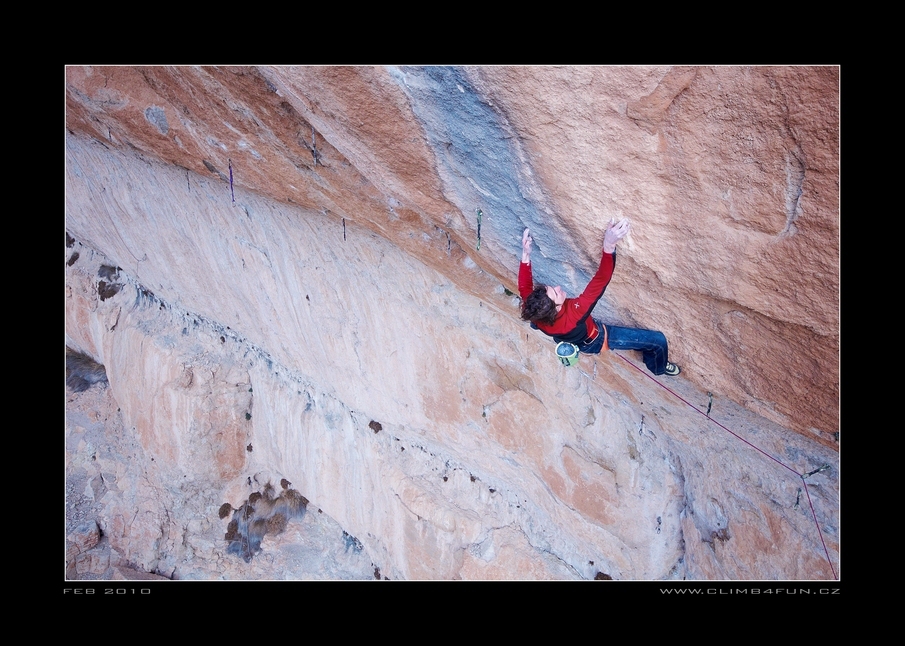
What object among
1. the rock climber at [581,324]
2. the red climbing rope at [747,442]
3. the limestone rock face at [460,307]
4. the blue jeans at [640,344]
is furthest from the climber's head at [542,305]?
the red climbing rope at [747,442]

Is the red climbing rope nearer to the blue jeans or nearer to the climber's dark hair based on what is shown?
the blue jeans

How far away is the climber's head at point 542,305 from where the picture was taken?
9.09ft

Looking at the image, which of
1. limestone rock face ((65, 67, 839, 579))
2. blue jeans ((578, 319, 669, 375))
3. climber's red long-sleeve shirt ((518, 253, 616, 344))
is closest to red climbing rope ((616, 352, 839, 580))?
limestone rock face ((65, 67, 839, 579))

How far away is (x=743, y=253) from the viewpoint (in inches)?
87.3

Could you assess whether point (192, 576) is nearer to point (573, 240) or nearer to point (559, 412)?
point (559, 412)

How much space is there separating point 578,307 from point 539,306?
18 centimetres

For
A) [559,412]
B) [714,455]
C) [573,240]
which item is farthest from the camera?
[559,412]

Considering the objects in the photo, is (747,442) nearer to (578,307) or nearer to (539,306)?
(578,307)

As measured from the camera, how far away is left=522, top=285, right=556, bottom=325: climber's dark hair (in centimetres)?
277

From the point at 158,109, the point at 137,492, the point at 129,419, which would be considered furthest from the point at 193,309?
the point at 158,109

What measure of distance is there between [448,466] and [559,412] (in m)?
1.35

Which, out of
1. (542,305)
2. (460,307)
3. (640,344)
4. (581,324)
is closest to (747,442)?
(640,344)
